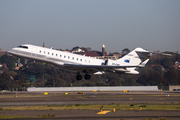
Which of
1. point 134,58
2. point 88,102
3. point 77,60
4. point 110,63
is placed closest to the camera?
point 88,102

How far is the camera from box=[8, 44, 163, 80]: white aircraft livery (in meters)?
32.6

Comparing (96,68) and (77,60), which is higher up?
(77,60)

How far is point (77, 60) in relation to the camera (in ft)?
114

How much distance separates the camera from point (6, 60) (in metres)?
144

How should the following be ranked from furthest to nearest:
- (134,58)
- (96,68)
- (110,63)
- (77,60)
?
1. (134,58)
2. (110,63)
3. (96,68)
4. (77,60)

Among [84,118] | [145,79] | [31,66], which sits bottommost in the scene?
[84,118]

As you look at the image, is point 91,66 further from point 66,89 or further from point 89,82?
point 89,82

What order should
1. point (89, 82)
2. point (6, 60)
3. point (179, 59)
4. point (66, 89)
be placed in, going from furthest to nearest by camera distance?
point (6, 60), point (179, 59), point (89, 82), point (66, 89)

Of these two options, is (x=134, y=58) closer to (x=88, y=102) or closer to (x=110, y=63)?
(x=110, y=63)

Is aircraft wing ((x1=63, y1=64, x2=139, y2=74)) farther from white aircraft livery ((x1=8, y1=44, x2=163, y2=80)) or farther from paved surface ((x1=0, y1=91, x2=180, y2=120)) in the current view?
paved surface ((x1=0, y1=91, x2=180, y2=120))

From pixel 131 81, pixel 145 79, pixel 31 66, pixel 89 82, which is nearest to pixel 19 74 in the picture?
pixel 31 66

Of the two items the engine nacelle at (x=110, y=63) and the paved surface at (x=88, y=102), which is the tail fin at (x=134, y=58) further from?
the paved surface at (x=88, y=102)

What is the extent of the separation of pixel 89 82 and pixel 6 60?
7183 centimetres

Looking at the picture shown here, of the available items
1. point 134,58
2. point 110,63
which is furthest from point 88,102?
point 134,58
